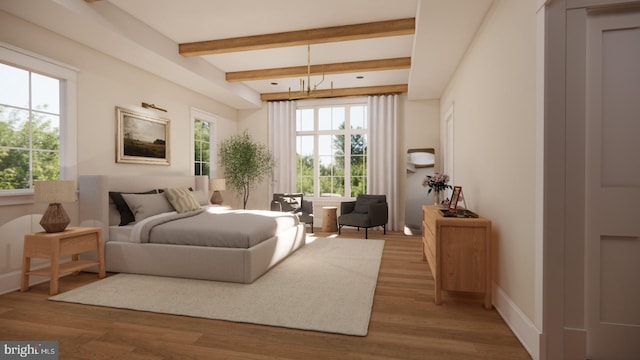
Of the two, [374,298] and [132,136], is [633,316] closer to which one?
[374,298]

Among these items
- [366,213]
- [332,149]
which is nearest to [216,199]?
[332,149]

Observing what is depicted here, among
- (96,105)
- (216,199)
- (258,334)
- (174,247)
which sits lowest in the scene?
(258,334)

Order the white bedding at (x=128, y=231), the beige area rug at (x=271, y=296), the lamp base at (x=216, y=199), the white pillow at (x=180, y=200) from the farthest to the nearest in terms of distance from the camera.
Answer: the lamp base at (x=216, y=199) < the white pillow at (x=180, y=200) < the white bedding at (x=128, y=231) < the beige area rug at (x=271, y=296)

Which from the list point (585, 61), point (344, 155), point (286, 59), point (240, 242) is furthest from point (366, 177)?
point (585, 61)

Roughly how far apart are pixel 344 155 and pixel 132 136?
4.10m

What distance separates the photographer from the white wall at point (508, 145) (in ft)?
6.67

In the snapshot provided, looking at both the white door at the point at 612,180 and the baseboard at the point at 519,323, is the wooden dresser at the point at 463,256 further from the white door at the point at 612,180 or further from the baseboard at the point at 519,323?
the white door at the point at 612,180

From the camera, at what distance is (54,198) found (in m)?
2.96

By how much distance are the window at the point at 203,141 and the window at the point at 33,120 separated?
7.70ft

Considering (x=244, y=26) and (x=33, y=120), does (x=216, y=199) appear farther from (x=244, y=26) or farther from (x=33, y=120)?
(x=244, y=26)

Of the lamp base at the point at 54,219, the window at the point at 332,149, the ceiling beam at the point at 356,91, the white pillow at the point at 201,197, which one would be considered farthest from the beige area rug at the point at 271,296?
the ceiling beam at the point at 356,91

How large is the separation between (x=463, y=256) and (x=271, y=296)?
1718 mm

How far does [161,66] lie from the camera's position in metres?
4.52

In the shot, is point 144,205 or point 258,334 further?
point 144,205
